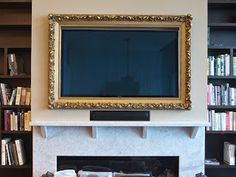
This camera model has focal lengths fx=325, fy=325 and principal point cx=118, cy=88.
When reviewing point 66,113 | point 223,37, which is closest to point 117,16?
point 66,113

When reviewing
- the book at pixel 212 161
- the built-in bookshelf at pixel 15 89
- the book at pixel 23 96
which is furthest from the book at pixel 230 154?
the book at pixel 23 96

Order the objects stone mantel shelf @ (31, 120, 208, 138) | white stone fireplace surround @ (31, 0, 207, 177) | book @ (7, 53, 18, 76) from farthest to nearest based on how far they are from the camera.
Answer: book @ (7, 53, 18, 76) < white stone fireplace surround @ (31, 0, 207, 177) < stone mantel shelf @ (31, 120, 208, 138)

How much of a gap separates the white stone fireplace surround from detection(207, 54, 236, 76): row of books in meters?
0.23

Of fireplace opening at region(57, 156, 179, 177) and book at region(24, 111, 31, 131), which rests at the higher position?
book at region(24, 111, 31, 131)

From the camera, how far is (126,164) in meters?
3.62

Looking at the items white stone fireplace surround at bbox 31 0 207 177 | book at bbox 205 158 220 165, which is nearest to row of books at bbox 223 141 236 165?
book at bbox 205 158 220 165

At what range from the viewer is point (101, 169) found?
356cm

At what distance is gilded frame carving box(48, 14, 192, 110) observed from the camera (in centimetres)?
339

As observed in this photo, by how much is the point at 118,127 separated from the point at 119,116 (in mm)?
145

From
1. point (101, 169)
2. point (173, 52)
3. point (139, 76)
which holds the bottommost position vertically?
point (101, 169)

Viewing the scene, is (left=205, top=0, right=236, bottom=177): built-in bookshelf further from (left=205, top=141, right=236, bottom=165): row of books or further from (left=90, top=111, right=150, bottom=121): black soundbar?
(left=90, top=111, right=150, bottom=121): black soundbar

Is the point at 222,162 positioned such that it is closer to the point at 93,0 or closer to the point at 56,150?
the point at 56,150

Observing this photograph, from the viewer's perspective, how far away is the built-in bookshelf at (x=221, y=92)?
3.63m

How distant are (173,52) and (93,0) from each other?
3.32 ft
